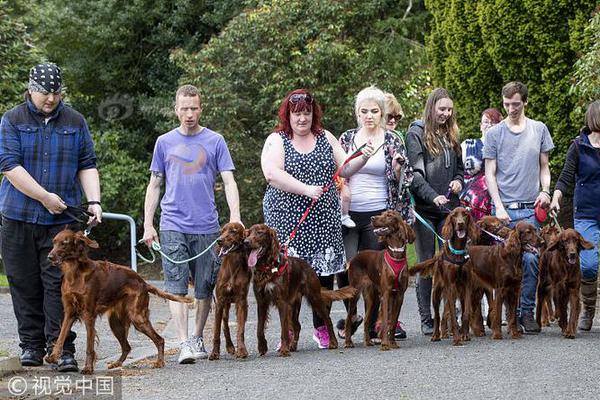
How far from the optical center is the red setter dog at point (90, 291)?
977 cm

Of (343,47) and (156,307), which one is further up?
(343,47)

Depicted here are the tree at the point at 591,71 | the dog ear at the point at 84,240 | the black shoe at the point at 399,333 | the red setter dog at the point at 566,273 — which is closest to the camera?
the dog ear at the point at 84,240

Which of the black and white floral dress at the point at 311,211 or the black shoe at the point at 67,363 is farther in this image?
the black and white floral dress at the point at 311,211

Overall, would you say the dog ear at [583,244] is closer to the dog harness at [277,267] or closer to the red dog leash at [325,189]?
the red dog leash at [325,189]

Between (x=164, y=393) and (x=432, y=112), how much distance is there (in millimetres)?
4646

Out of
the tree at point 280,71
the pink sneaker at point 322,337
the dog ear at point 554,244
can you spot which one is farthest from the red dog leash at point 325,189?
the tree at point 280,71

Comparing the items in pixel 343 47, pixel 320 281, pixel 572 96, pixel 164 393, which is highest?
pixel 343 47

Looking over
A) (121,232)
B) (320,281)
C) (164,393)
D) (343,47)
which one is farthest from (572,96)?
(121,232)

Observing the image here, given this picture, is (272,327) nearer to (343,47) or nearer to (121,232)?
(343,47)

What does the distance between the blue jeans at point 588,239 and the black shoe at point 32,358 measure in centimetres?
549

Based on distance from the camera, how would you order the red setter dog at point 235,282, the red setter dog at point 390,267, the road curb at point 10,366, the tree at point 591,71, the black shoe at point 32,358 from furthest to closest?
the tree at point 591,71, the red setter dog at point 390,267, the red setter dog at point 235,282, the black shoe at point 32,358, the road curb at point 10,366

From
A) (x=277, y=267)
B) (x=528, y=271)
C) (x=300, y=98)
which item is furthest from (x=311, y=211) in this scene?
(x=528, y=271)

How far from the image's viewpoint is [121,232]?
35.9m

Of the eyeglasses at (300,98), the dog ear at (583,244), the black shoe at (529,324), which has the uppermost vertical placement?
the eyeglasses at (300,98)
